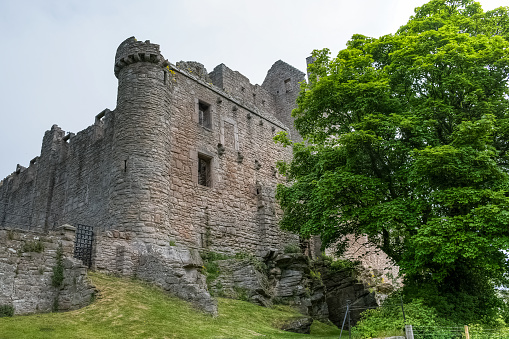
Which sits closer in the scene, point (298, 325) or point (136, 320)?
point (136, 320)

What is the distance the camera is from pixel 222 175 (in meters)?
20.1

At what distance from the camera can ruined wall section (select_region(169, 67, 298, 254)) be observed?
700 inches

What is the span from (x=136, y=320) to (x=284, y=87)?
75.6ft

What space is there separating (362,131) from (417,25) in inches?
197

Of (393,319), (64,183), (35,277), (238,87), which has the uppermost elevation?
(238,87)

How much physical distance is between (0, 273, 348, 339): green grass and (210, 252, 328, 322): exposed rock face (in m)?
1.88

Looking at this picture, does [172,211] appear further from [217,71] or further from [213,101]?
[217,71]

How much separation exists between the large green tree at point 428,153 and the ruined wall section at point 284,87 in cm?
1242

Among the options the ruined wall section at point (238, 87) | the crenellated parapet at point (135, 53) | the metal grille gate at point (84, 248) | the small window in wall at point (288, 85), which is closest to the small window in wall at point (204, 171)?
the ruined wall section at point (238, 87)

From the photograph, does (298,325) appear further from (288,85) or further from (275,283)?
(288,85)

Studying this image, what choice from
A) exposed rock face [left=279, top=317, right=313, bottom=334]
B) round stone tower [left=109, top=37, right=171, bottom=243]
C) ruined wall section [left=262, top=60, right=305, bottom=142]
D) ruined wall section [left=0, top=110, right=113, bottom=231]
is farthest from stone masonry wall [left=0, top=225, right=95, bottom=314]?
ruined wall section [left=262, top=60, right=305, bottom=142]

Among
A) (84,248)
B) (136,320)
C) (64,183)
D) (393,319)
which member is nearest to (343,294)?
(393,319)

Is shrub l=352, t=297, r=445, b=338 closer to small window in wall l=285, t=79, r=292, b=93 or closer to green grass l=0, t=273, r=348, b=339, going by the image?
green grass l=0, t=273, r=348, b=339

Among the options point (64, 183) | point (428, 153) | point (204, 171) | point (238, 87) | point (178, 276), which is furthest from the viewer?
point (238, 87)
